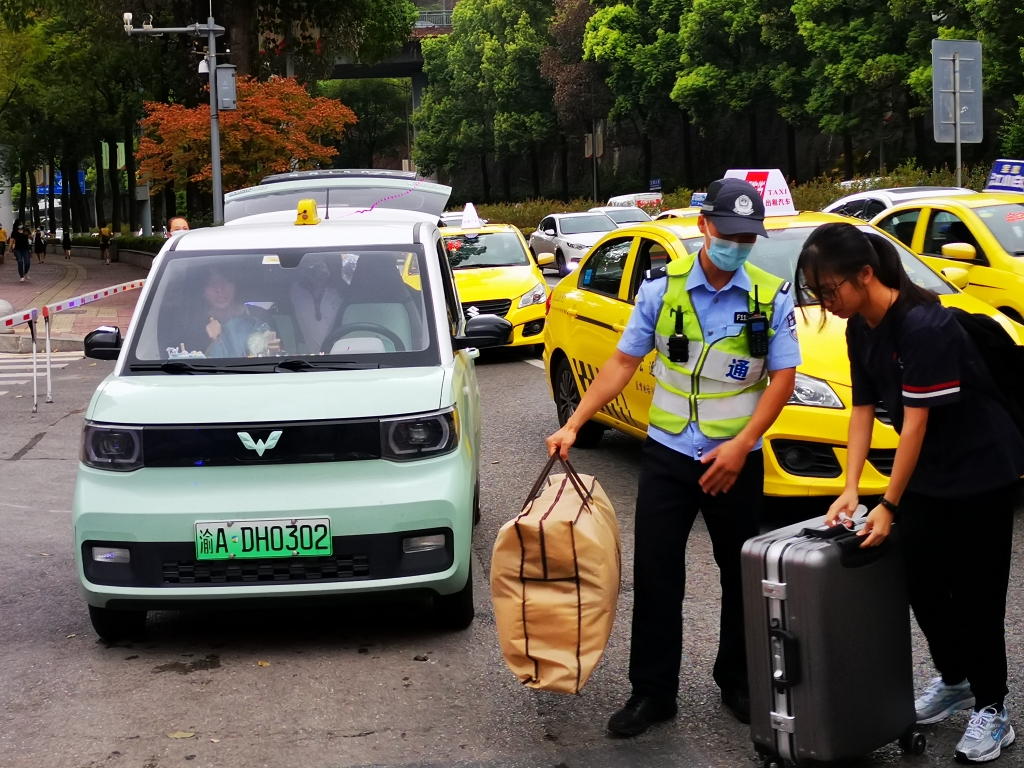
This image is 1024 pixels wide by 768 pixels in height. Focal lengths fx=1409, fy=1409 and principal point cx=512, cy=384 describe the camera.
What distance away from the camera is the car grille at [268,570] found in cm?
525

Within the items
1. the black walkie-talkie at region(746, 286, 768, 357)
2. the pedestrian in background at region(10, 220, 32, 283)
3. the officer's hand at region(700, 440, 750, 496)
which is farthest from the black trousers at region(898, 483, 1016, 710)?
the pedestrian in background at region(10, 220, 32, 283)

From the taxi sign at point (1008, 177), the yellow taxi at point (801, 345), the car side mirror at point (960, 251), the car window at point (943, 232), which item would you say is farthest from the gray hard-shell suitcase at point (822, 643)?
the taxi sign at point (1008, 177)

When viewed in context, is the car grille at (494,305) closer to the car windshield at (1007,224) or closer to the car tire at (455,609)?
the car windshield at (1007,224)

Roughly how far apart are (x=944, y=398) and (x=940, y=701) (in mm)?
1093

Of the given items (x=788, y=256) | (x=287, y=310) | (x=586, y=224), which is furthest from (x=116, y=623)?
(x=586, y=224)

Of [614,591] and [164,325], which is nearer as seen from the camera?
[614,591]

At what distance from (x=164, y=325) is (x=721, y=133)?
68288mm

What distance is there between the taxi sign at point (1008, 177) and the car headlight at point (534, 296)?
18.5 feet

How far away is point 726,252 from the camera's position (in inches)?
169

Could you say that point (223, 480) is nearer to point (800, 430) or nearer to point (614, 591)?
point (614, 591)

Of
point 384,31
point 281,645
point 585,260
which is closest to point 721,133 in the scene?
point 384,31

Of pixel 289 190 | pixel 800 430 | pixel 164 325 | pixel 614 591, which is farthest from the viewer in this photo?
pixel 289 190

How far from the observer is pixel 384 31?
4153cm

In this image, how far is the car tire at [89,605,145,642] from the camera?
559 cm
